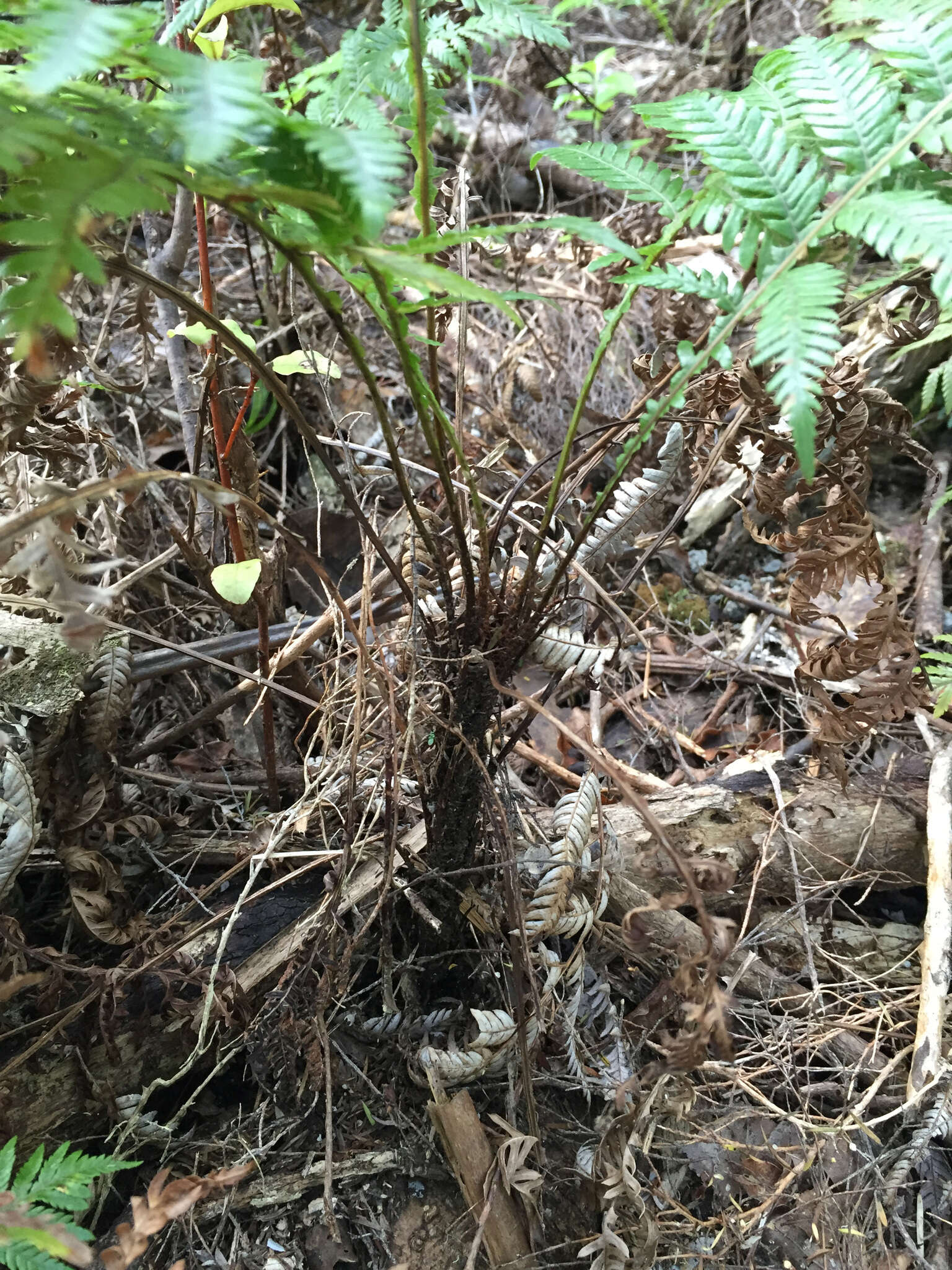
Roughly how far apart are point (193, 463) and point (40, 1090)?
113cm

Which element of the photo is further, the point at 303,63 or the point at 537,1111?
the point at 303,63

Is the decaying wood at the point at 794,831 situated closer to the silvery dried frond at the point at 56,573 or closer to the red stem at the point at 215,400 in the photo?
the red stem at the point at 215,400

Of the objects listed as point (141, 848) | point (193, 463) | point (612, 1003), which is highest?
point (193, 463)

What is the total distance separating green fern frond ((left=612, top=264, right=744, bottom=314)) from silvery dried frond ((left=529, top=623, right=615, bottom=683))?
1.60ft

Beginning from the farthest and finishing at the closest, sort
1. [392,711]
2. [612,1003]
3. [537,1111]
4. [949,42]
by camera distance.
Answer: [612,1003] < [537,1111] < [392,711] < [949,42]

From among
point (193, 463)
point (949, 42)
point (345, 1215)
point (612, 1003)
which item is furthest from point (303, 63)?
point (345, 1215)

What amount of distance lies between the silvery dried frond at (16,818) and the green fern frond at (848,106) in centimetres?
140

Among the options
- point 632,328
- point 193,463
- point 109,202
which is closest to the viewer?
A: point 109,202

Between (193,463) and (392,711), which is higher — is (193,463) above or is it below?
above

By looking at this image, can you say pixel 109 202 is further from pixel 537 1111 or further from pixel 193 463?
pixel 537 1111

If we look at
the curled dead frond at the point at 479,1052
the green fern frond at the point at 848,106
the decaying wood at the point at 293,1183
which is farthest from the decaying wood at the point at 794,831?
the green fern frond at the point at 848,106

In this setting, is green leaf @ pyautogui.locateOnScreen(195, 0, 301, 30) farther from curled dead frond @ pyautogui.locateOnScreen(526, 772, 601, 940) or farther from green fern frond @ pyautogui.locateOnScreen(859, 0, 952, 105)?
curled dead frond @ pyautogui.locateOnScreen(526, 772, 601, 940)

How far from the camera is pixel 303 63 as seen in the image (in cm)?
324

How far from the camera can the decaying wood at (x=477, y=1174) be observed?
1243 mm
